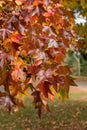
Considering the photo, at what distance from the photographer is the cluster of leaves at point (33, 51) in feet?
6.94

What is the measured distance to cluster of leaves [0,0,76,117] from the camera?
2115 millimetres

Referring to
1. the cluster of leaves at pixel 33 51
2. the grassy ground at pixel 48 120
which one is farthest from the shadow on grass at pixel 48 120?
the cluster of leaves at pixel 33 51

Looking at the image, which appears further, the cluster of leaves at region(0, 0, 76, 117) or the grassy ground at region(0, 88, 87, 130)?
the grassy ground at region(0, 88, 87, 130)

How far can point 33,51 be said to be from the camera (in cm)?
219

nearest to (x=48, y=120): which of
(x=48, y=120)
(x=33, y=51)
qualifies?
(x=48, y=120)

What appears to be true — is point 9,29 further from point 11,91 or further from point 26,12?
point 11,91

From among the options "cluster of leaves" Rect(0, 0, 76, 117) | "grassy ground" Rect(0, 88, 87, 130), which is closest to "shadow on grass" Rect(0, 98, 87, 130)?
"grassy ground" Rect(0, 88, 87, 130)

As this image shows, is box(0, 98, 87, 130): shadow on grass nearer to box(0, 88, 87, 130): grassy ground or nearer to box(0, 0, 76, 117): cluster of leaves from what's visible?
box(0, 88, 87, 130): grassy ground

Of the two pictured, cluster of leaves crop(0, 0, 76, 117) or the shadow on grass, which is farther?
the shadow on grass

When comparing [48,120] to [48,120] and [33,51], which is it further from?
[33,51]

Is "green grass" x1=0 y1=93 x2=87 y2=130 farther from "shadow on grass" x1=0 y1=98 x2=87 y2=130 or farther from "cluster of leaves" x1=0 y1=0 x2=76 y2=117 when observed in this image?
"cluster of leaves" x1=0 y1=0 x2=76 y2=117

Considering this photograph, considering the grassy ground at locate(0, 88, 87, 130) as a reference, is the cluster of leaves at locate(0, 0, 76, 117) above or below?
above

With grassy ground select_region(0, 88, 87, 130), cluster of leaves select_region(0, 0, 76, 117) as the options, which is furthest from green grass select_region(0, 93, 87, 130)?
cluster of leaves select_region(0, 0, 76, 117)

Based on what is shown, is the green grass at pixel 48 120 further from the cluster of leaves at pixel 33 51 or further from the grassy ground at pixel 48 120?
the cluster of leaves at pixel 33 51
